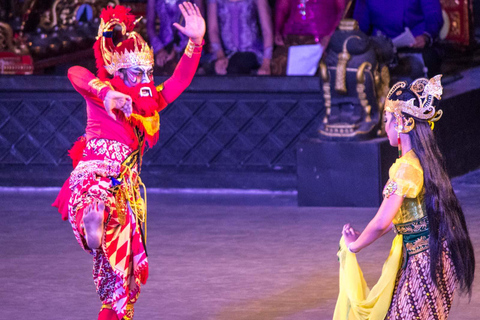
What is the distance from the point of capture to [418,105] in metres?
4.06

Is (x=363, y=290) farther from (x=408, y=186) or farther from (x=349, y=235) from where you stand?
(x=408, y=186)

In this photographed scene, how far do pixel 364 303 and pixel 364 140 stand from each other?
432cm

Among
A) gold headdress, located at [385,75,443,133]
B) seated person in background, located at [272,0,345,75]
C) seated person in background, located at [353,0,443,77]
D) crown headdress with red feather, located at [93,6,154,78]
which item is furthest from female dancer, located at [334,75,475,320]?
seated person in background, located at [272,0,345,75]

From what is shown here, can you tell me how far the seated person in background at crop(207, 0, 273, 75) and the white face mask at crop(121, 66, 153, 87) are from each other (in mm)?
4963

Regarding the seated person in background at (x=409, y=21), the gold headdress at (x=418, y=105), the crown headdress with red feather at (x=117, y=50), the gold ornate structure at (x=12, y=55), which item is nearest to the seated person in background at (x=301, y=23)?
the seated person in background at (x=409, y=21)

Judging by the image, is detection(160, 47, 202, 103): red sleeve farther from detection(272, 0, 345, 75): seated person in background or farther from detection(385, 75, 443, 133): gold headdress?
detection(272, 0, 345, 75): seated person in background

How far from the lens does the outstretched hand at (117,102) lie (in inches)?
174

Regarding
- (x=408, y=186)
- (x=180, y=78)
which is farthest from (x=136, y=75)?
(x=408, y=186)

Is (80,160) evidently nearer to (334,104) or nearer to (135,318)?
(135,318)

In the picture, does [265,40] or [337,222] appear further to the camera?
[265,40]

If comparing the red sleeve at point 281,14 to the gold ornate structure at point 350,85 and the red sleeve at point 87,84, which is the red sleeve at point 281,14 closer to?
the gold ornate structure at point 350,85

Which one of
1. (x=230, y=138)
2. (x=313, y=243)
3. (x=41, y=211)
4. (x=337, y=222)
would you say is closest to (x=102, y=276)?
(x=313, y=243)

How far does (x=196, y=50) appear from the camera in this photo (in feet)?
16.2

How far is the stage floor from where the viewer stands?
214 inches
